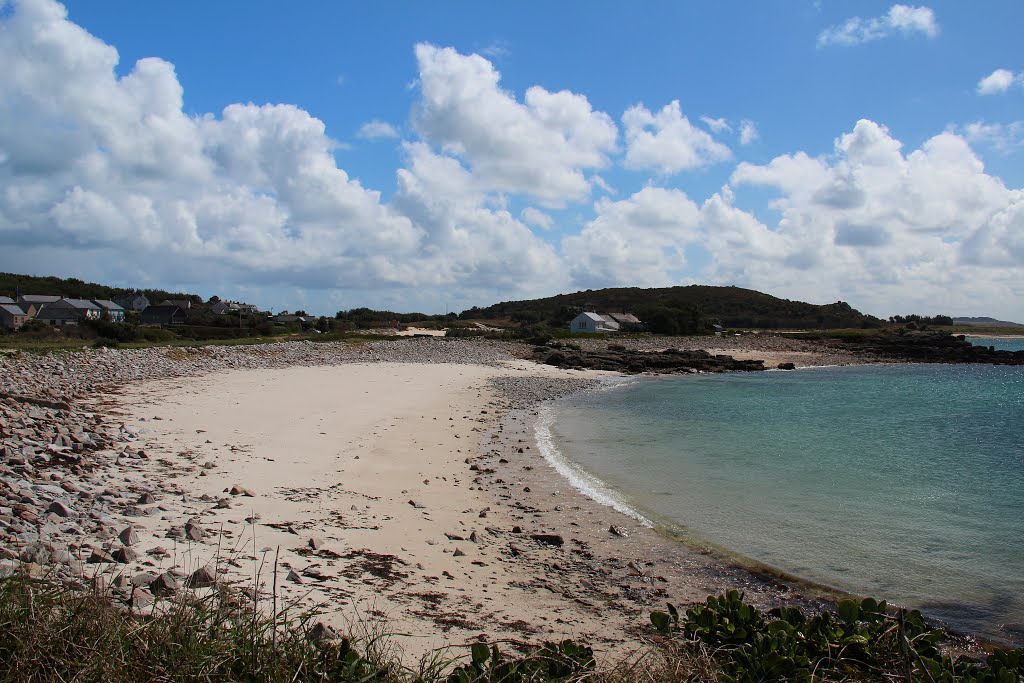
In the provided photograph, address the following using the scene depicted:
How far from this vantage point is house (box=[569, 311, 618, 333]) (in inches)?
2950

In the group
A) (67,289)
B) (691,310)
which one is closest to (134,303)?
(67,289)

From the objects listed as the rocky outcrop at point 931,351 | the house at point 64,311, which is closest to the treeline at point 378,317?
the house at point 64,311

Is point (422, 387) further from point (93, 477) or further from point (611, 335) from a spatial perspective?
point (611, 335)

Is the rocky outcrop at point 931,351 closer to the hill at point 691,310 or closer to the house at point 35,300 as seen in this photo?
the hill at point 691,310

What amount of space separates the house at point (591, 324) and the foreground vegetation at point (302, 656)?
2799 inches

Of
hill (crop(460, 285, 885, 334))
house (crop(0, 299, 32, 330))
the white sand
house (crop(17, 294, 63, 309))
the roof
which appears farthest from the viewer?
hill (crop(460, 285, 885, 334))

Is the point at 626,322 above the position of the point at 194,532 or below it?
above

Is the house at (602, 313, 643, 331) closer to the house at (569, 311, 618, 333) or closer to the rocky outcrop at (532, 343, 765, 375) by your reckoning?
the house at (569, 311, 618, 333)

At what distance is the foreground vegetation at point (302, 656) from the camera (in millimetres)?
2900

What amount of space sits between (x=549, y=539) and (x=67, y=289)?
10802cm

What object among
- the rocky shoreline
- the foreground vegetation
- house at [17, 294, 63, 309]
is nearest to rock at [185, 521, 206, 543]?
the rocky shoreline

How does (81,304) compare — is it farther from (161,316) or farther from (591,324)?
(591,324)

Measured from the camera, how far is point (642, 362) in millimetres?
44812

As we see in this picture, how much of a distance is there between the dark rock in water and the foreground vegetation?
15.3 ft
